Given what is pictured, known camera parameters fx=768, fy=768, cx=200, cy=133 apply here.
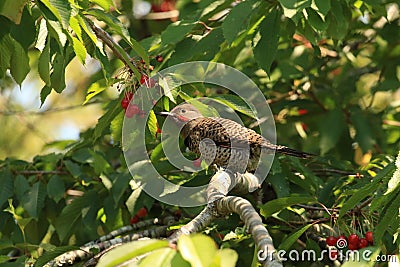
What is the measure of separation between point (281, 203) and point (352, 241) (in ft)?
0.90

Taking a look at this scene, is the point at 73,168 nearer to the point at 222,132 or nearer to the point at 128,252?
the point at 222,132

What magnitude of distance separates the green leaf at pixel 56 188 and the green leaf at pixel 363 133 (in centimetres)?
172

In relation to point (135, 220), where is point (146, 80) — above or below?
above

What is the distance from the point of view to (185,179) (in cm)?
329

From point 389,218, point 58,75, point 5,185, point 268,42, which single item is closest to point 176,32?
point 268,42

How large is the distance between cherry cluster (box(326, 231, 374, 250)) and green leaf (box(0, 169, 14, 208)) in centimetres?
147

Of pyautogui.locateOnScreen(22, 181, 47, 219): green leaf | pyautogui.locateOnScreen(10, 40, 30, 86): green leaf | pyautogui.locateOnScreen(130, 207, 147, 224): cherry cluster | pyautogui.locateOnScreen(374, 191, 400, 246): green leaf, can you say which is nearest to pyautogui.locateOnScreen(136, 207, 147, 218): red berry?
pyautogui.locateOnScreen(130, 207, 147, 224): cherry cluster

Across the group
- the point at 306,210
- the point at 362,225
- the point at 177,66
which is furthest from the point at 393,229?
the point at 177,66

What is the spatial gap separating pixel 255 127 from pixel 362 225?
1.00 metres

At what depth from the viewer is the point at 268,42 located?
126 inches

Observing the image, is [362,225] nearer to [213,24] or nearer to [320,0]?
[320,0]

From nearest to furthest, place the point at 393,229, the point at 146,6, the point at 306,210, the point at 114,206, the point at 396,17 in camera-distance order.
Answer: the point at 393,229
the point at 306,210
the point at 114,206
the point at 396,17
the point at 146,6
